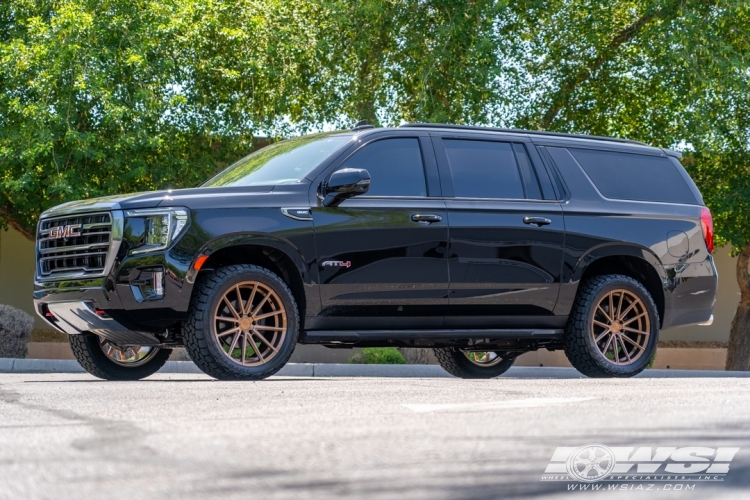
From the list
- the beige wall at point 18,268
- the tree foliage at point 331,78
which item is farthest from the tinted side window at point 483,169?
the beige wall at point 18,268

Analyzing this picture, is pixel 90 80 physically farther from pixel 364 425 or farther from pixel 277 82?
pixel 364 425

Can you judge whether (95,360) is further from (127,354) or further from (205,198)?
(205,198)

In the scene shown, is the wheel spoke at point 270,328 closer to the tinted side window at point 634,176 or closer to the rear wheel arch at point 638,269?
the rear wheel arch at point 638,269

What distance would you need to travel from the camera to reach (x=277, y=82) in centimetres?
2045

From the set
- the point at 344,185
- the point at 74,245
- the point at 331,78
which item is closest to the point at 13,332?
the point at 331,78

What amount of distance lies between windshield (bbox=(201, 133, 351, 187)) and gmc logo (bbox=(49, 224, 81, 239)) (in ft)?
4.32

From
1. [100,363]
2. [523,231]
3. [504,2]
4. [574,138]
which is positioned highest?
[504,2]

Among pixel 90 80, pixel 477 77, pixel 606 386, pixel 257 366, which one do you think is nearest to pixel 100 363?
pixel 257 366

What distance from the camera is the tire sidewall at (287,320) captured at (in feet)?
27.0

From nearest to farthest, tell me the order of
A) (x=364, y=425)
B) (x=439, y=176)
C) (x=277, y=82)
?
(x=364, y=425), (x=439, y=176), (x=277, y=82)

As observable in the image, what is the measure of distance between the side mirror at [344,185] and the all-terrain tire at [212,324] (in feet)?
2.42

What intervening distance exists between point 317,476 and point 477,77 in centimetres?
1568

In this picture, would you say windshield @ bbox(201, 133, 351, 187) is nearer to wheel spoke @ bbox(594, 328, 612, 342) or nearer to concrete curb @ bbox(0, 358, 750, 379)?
wheel spoke @ bbox(594, 328, 612, 342)

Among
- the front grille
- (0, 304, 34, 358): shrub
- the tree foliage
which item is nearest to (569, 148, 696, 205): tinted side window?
the front grille
